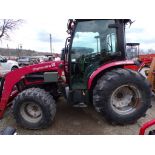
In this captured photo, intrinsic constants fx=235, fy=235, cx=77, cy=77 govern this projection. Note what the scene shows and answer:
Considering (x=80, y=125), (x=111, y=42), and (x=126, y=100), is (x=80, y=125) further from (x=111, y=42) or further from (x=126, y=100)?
(x=111, y=42)

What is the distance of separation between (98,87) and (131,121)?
0.96m

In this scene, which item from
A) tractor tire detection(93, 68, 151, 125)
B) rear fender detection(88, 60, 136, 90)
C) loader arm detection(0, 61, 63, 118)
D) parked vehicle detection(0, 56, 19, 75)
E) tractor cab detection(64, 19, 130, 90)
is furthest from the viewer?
parked vehicle detection(0, 56, 19, 75)

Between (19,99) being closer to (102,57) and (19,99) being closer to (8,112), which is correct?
(8,112)

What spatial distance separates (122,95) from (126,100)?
0.13 meters

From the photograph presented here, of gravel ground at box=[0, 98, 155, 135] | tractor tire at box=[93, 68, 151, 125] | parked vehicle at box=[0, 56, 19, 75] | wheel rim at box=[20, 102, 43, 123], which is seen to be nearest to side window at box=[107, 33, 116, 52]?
tractor tire at box=[93, 68, 151, 125]

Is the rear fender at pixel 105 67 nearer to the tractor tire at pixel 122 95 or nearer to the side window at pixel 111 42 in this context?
the tractor tire at pixel 122 95

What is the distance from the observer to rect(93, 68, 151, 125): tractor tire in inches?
177

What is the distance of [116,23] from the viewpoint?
4.69m

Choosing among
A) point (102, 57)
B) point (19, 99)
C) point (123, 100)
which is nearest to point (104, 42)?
point (102, 57)

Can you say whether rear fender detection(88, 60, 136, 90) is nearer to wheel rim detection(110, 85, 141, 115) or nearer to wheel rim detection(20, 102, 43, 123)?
wheel rim detection(110, 85, 141, 115)

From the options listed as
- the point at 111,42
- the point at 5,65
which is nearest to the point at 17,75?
the point at 111,42

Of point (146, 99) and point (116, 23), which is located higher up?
point (116, 23)

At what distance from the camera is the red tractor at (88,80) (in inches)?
179

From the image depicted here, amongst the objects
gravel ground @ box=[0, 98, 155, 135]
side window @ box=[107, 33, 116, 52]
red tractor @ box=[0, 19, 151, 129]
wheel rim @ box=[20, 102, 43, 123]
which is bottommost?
gravel ground @ box=[0, 98, 155, 135]
